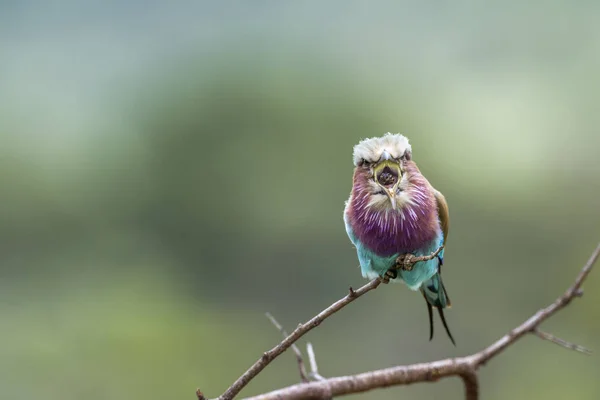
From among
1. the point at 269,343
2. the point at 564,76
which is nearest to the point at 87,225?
the point at 269,343

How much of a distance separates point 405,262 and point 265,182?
6.75ft

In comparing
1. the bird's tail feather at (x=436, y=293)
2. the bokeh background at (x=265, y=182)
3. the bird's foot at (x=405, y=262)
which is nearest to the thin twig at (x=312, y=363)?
the bird's tail feather at (x=436, y=293)

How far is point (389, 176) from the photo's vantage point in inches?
42.6

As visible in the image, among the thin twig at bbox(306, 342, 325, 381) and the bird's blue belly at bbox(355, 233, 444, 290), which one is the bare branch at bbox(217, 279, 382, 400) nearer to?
the bird's blue belly at bbox(355, 233, 444, 290)

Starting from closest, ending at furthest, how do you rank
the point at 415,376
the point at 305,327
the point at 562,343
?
the point at 305,327
the point at 562,343
the point at 415,376

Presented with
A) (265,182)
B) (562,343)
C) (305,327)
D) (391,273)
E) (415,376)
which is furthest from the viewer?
(265,182)

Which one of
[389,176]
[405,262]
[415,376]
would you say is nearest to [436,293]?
[415,376]

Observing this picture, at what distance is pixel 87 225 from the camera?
3156 mm

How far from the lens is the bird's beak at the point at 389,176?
106cm

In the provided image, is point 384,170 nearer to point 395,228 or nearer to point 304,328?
point 395,228

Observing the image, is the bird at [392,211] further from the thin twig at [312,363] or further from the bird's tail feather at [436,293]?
the thin twig at [312,363]

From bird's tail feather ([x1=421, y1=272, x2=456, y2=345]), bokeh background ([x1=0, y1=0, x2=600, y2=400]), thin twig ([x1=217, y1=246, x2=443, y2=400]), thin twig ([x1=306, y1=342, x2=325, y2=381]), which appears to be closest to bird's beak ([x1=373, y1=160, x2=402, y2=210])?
thin twig ([x1=217, y1=246, x2=443, y2=400])

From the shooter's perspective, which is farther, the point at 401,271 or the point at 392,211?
the point at 401,271

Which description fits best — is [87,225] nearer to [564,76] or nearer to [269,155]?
[269,155]
